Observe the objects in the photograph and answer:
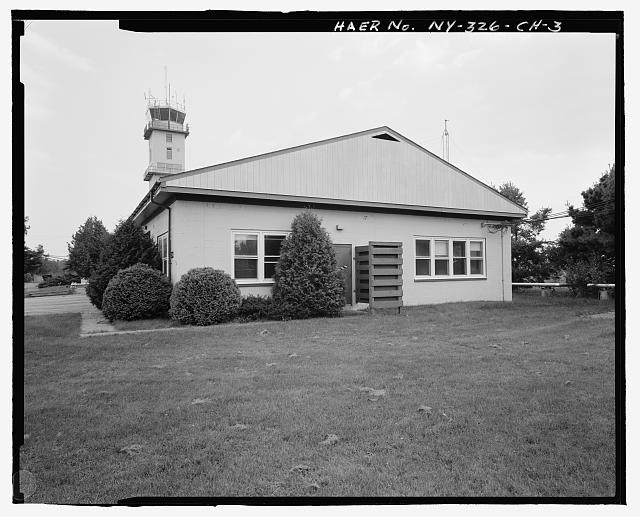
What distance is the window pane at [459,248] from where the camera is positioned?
10555mm

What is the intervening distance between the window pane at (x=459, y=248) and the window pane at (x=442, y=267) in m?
0.34

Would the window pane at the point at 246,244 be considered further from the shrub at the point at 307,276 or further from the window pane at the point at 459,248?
the window pane at the point at 459,248

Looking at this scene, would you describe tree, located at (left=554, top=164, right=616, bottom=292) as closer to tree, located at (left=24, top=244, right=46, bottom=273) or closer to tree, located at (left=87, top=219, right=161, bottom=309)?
tree, located at (left=24, top=244, right=46, bottom=273)

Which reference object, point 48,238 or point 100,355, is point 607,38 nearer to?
point 48,238

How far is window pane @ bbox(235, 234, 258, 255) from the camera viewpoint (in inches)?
323

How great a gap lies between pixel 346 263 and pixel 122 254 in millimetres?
4874

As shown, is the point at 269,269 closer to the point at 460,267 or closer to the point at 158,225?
the point at 158,225

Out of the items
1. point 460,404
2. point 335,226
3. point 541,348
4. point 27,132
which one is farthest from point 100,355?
point 335,226

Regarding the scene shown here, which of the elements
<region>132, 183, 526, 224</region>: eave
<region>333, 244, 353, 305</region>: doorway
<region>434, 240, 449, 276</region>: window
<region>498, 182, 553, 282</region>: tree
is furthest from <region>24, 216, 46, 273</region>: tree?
<region>434, 240, 449, 276</region>: window

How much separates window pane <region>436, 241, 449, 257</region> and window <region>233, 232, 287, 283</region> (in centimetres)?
392

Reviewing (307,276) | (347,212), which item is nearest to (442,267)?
(347,212)

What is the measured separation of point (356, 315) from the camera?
8.34m

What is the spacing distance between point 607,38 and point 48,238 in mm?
2629

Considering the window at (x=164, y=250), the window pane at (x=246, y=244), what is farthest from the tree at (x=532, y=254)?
the window at (x=164, y=250)
